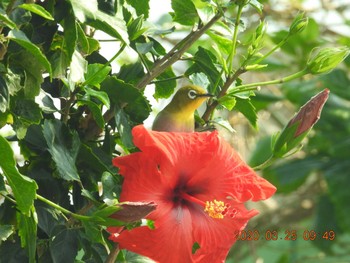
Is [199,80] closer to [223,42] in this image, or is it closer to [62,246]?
[223,42]

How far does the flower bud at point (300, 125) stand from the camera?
794 millimetres

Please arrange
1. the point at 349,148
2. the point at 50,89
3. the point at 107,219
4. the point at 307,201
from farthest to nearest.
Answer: the point at 307,201 < the point at 349,148 < the point at 50,89 < the point at 107,219

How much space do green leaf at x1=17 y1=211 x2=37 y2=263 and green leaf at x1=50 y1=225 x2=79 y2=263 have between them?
1.1 inches

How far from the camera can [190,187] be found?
800 mm

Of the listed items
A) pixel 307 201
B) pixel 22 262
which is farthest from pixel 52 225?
pixel 307 201

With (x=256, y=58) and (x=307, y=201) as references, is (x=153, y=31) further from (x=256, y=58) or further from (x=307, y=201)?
(x=307, y=201)

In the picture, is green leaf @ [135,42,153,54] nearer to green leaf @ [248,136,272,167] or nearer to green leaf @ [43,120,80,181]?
green leaf @ [43,120,80,181]

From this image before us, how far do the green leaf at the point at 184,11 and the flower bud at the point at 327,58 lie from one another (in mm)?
134

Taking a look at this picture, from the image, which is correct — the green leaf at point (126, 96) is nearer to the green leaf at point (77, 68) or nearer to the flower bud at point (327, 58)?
the green leaf at point (77, 68)

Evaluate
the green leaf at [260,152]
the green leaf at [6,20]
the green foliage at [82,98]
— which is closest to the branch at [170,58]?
the green foliage at [82,98]

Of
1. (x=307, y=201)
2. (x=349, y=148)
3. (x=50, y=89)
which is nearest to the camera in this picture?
(x=50, y=89)

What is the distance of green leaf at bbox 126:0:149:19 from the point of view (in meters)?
0.87

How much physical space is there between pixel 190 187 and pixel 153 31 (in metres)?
0.19
